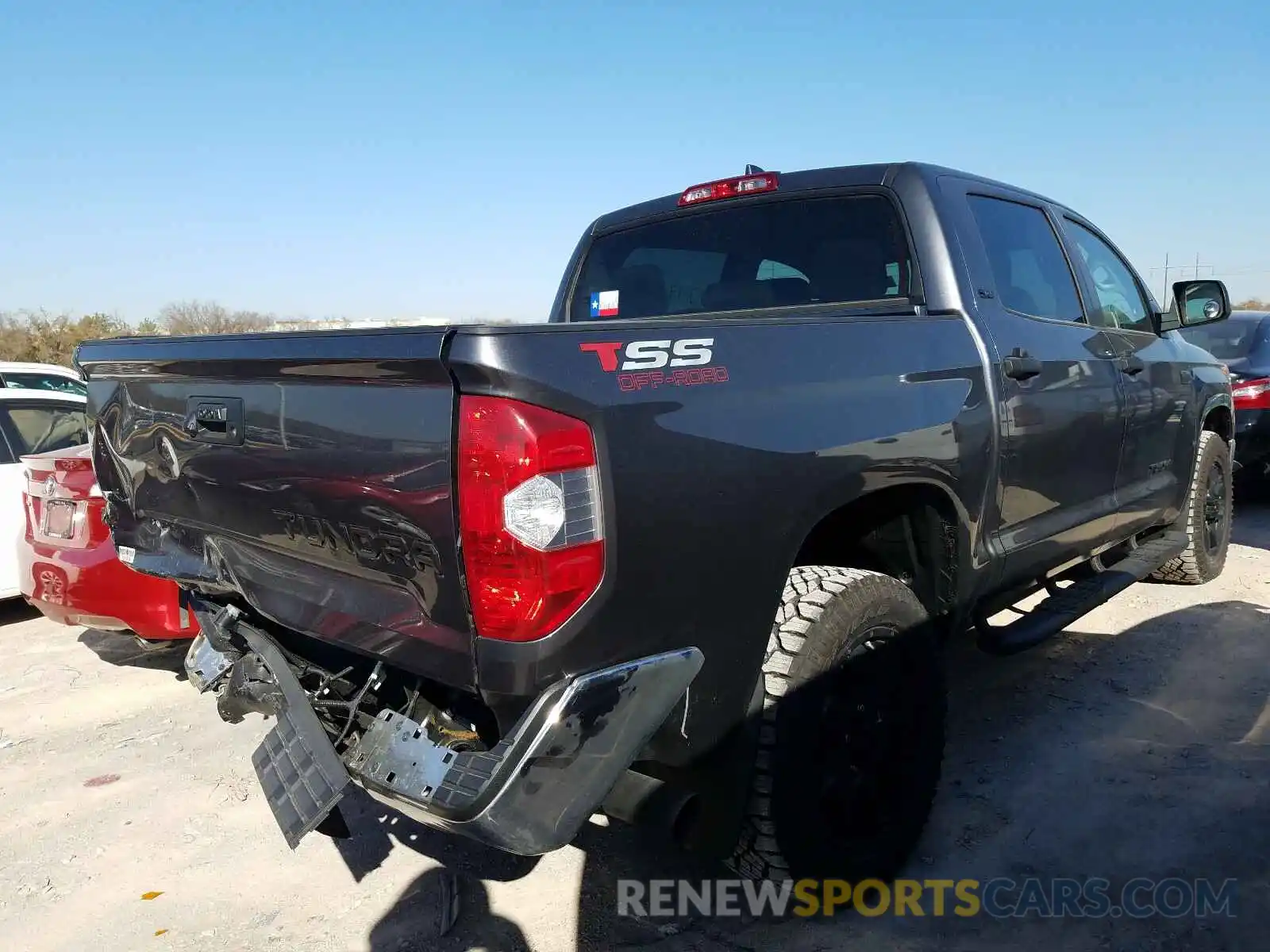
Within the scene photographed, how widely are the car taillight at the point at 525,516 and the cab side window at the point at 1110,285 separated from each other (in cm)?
305

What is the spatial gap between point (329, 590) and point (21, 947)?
5.06ft

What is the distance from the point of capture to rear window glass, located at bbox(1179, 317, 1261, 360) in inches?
305

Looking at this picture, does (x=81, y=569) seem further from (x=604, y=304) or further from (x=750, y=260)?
(x=750, y=260)

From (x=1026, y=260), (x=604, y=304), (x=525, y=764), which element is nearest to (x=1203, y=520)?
(x=1026, y=260)

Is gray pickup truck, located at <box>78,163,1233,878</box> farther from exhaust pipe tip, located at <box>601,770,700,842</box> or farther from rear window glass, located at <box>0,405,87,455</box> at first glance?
rear window glass, located at <box>0,405,87,455</box>

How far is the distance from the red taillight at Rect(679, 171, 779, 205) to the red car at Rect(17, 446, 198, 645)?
2702mm

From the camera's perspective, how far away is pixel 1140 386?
4.05 meters

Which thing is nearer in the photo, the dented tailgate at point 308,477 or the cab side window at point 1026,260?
the dented tailgate at point 308,477

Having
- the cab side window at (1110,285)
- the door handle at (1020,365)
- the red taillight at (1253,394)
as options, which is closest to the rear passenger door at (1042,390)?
the door handle at (1020,365)

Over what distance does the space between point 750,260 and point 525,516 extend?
2.09 metres

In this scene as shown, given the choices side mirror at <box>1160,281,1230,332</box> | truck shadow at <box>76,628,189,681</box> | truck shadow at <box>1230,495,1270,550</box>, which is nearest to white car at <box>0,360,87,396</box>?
truck shadow at <box>76,628,189,681</box>

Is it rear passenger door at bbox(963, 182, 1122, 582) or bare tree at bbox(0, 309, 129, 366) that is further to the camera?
bare tree at bbox(0, 309, 129, 366)

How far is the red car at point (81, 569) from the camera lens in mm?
4113

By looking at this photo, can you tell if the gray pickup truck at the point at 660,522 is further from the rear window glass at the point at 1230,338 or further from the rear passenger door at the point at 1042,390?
the rear window glass at the point at 1230,338
